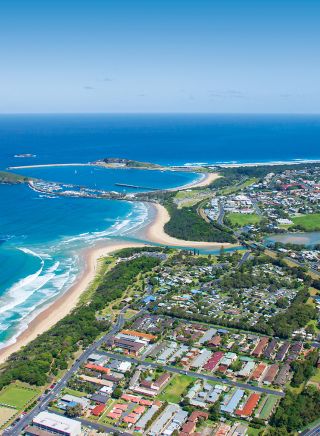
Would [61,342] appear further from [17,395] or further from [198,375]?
[198,375]

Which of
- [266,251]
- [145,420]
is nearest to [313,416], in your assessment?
[145,420]

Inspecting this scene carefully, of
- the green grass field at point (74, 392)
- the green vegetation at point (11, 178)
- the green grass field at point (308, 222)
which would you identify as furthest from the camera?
the green vegetation at point (11, 178)

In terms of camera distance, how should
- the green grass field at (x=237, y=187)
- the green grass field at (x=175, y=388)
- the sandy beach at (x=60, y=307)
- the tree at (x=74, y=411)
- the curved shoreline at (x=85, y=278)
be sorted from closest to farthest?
the tree at (x=74, y=411)
the green grass field at (x=175, y=388)
the sandy beach at (x=60, y=307)
the curved shoreline at (x=85, y=278)
the green grass field at (x=237, y=187)

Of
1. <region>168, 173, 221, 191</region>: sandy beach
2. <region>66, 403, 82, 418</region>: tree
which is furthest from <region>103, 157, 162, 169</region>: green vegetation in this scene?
<region>66, 403, 82, 418</region>: tree

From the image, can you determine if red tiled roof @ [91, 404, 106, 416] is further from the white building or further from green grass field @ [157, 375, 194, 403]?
Answer: green grass field @ [157, 375, 194, 403]

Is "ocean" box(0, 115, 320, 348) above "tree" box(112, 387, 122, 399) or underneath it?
above

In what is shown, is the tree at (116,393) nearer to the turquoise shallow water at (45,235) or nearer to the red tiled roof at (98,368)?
the red tiled roof at (98,368)

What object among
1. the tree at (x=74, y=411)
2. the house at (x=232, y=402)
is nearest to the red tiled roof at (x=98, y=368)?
the tree at (x=74, y=411)
